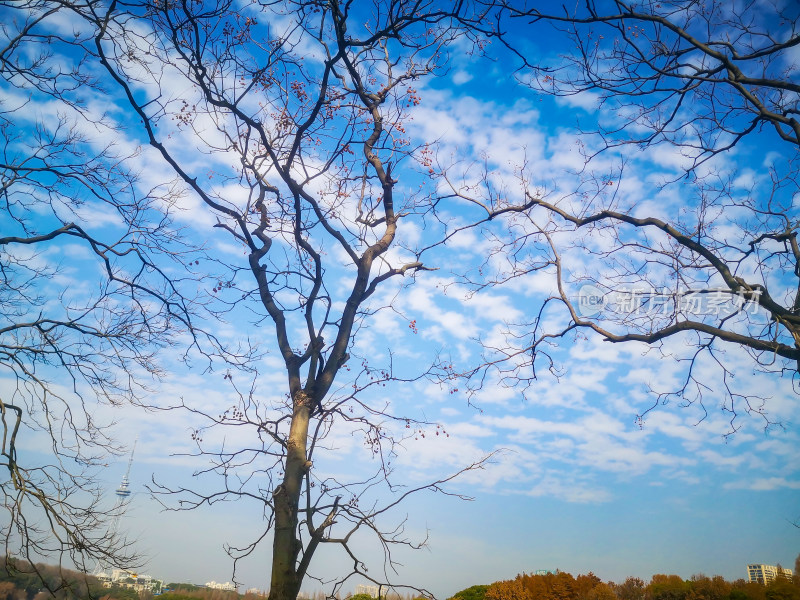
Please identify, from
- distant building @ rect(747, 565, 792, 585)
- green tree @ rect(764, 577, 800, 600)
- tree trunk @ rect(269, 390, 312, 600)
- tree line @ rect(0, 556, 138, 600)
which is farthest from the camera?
distant building @ rect(747, 565, 792, 585)

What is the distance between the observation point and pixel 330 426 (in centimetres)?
390

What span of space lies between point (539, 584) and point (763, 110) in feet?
24.5

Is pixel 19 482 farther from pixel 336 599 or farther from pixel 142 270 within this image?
pixel 336 599

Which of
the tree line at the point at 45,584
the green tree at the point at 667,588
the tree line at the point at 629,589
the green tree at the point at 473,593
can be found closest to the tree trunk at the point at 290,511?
the tree line at the point at 45,584

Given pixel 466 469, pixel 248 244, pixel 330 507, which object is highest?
pixel 248 244

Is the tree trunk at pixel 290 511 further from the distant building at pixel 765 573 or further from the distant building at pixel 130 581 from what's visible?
the distant building at pixel 765 573

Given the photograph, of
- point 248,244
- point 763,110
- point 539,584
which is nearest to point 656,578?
point 539,584

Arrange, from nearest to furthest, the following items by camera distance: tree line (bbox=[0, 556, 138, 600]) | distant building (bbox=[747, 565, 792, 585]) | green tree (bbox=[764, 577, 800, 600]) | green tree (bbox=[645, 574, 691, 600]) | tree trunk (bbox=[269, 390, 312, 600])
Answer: tree trunk (bbox=[269, 390, 312, 600]), tree line (bbox=[0, 556, 138, 600]), green tree (bbox=[764, 577, 800, 600]), distant building (bbox=[747, 565, 792, 585]), green tree (bbox=[645, 574, 691, 600])

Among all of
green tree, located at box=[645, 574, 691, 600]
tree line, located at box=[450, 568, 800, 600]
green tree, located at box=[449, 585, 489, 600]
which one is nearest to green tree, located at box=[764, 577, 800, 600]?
tree line, located at box=[450, 568, 800, 600]

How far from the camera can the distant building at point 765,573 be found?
5.68 metres

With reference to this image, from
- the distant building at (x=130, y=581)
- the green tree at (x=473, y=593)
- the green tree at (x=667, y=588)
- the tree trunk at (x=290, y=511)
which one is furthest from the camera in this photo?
the green tree at (x=473, y=593)

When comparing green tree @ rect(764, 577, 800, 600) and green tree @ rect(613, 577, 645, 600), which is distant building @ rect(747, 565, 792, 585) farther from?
green tree @ rect(613, 577, 645, 600)

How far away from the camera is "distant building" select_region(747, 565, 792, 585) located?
568cm

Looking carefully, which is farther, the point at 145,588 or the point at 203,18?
Answer: the point at 145,588
